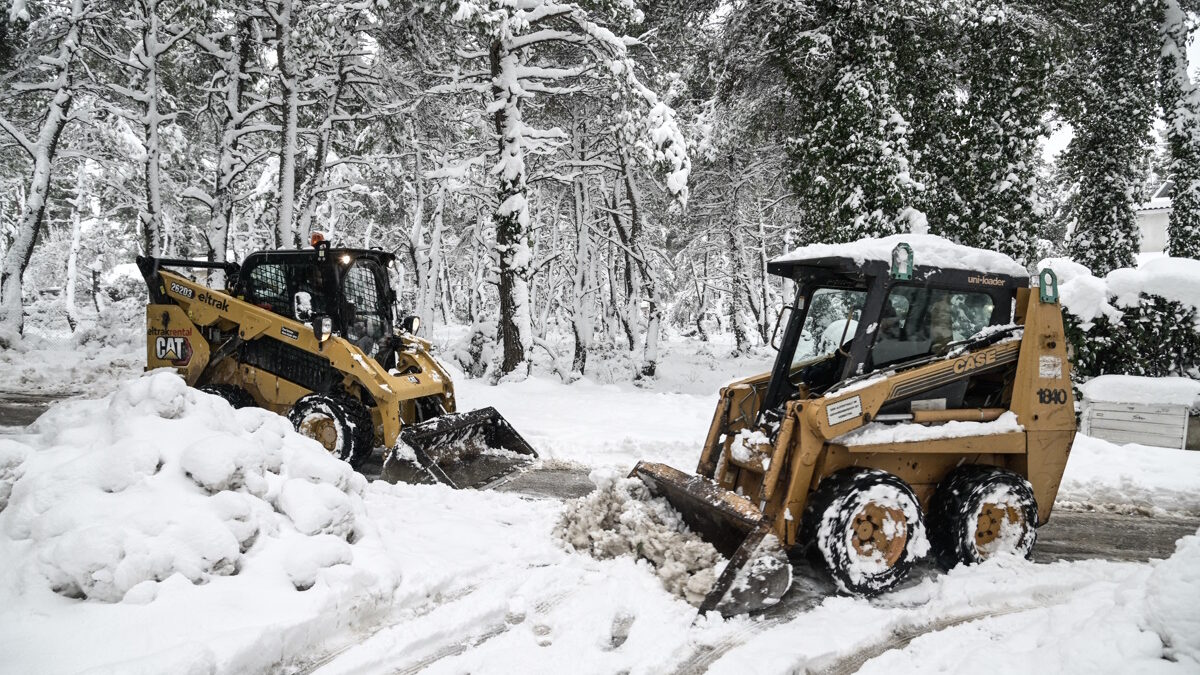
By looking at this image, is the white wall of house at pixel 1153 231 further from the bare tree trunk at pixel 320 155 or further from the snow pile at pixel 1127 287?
the bare tree trunk at pixel 320 155

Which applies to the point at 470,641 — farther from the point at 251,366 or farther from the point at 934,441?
the point at 251,366

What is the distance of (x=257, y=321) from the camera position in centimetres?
731

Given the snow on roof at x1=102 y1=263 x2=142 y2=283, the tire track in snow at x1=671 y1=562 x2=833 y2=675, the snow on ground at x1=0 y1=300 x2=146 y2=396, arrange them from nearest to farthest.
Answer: the tire track in snow at x1=671 y1=562 x2=833 y2=675
the snow on ground at x1=0 y1=300 x2=146 y2=396
the snow on roof at x1=102 y1=263 x2=142 y2=283

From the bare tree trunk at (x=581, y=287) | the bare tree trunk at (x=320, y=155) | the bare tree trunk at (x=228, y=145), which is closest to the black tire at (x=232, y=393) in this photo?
the bare tree trunk at (x=228, y=145)

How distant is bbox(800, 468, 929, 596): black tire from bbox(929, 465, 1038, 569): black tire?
1.20 feet

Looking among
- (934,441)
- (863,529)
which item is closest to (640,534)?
(863,529)

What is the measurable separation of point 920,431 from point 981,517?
791 millimetres

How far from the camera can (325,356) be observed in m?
6.97

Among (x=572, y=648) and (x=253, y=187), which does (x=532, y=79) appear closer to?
(x=572, y=648)

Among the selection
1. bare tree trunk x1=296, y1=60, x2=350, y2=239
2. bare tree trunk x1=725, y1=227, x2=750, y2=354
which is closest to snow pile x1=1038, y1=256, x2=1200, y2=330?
bare tree trunk x1=725, y1=227, x2=750, y2=354

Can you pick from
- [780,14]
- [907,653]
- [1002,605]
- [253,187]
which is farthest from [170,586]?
[253,187]

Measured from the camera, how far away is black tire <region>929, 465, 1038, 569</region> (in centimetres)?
431

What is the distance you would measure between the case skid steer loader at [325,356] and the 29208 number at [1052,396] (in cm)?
475

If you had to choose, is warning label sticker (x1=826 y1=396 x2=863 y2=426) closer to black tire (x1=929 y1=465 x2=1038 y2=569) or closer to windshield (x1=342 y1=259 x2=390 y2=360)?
black tire (x1=929 y1=465 x2=1038 y2=569)
